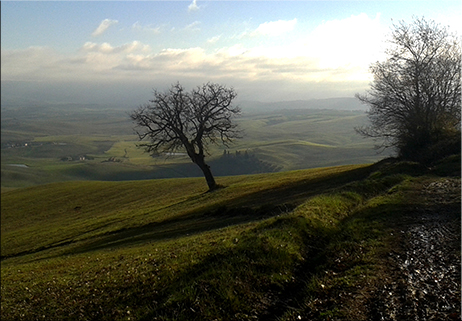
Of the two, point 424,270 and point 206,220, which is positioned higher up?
point 424,270

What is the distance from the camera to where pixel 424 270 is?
11.7 m

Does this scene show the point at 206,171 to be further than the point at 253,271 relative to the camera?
Yes

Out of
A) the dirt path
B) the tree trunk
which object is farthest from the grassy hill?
the tree trunk

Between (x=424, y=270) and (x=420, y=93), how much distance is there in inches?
1456

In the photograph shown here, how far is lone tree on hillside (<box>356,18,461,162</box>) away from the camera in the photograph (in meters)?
38.7

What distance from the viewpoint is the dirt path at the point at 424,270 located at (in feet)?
31.6

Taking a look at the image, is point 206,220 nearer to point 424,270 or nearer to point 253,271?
point 253,271

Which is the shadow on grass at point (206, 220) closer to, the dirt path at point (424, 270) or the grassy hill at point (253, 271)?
the grassy hill at point (253, 271)

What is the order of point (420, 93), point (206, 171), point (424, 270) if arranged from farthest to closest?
point (206, 171)
point (420, 93)
point (424, 270)

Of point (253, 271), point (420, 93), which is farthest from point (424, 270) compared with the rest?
point (420, 93)

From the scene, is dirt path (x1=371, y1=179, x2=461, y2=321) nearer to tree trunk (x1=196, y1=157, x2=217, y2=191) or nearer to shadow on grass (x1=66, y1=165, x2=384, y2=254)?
shadow on grass (x1=66, y1=165, x2=384, y2=254)

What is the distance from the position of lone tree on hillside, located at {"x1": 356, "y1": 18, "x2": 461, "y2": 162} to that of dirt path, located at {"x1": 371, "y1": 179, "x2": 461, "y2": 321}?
22.5 meters

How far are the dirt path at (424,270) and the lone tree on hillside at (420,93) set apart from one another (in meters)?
22.5

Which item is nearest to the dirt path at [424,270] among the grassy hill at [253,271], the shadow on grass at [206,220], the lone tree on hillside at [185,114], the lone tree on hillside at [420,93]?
the grassy hill at [253,271]
